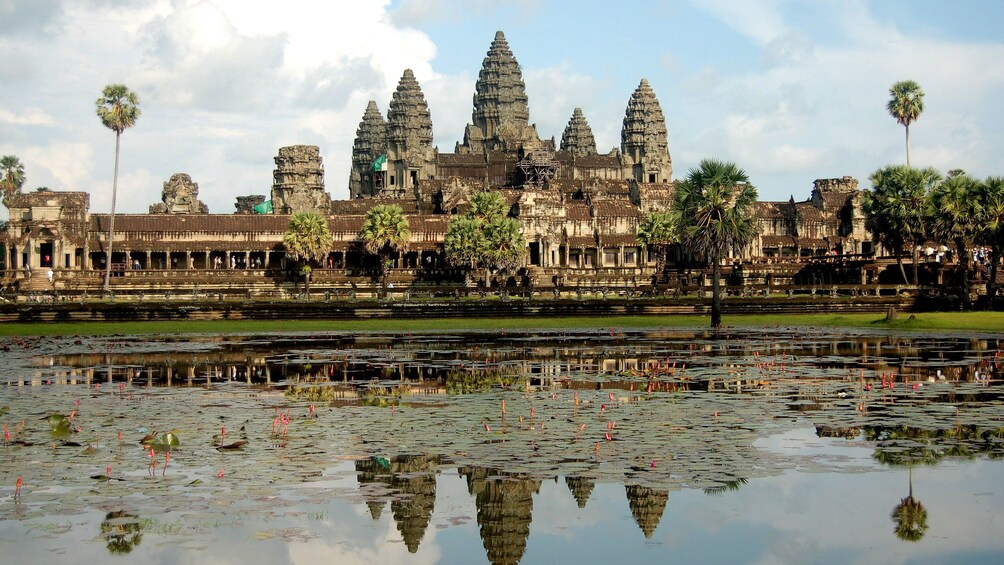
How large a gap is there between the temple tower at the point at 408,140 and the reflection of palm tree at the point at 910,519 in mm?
143962

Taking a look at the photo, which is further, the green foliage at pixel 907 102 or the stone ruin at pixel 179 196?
the stone ruin at pixel 179 196

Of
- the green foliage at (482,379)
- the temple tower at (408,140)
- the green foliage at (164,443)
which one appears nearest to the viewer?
the green foliage at (164,443)

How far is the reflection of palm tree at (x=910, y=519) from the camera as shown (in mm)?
14164

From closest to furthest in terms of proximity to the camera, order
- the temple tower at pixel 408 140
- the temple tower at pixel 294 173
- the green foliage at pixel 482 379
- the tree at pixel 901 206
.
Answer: the green foliage at pixel 482 379 < the tree at pixel 901 206 < the temple tower at pixel 294 173 < the temple tower at pixel 408 140

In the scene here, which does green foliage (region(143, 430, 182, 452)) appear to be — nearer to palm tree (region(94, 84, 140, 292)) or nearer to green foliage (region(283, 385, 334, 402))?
green foliage (region(283, 385, 334, 402))

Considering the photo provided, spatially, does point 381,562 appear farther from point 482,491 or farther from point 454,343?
point 454,343

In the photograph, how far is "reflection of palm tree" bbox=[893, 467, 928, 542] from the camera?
14.2 metres

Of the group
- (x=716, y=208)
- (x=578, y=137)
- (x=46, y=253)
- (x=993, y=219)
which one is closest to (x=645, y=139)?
(x=578, y=137)

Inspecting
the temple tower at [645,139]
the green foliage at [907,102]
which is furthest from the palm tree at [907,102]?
the temple tower at [645,139]

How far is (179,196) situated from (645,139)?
59.2 meters

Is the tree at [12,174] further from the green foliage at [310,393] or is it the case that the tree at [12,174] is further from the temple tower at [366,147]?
the green foliage at [310,393]

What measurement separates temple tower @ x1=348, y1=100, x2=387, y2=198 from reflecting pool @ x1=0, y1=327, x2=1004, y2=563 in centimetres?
15772

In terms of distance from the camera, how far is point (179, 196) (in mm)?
164625

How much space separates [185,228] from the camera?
4631 inches
